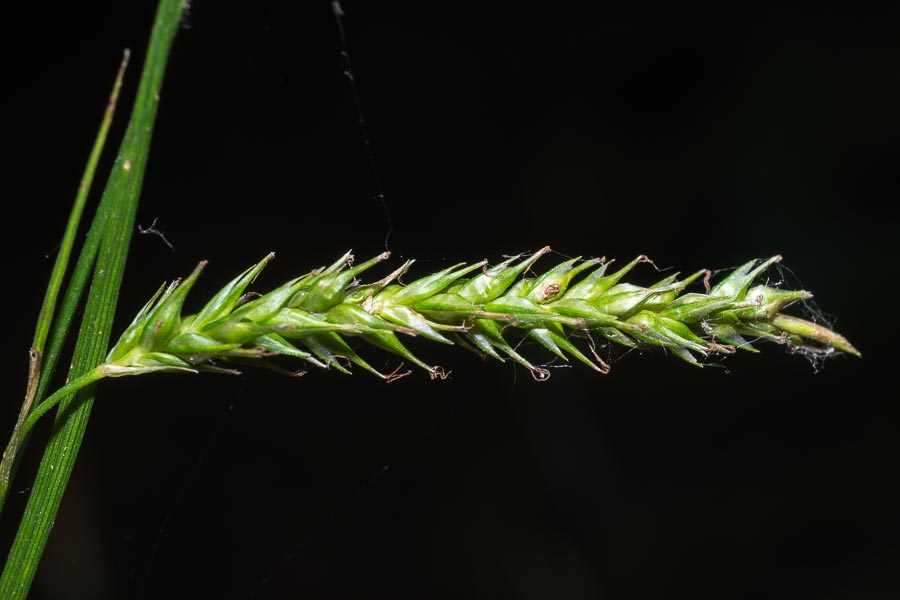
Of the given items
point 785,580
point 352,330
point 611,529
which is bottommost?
point 785,580

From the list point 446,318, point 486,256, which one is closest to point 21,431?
point 446,318

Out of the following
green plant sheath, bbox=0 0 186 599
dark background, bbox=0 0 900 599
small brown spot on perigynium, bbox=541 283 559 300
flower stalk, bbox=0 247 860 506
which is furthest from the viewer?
dark background, bbox=0 0 900 599

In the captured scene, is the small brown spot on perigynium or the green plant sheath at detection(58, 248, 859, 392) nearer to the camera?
the green plant sheath at detection(58, 248, 859, 392)

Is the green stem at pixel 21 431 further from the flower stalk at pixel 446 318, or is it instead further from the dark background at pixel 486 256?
the dark background at pixel 486 256

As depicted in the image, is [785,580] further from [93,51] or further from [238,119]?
[93,51]

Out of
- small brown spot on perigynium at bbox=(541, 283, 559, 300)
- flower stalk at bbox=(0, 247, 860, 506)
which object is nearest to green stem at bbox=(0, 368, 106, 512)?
flower stalk at bbox=(0, 247, 860, 506)

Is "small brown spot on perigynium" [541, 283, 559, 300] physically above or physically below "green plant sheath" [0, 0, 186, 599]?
below

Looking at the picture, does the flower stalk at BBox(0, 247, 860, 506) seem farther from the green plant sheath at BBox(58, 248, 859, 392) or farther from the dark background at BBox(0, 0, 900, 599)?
the dark background at BBox(0, 0, 900, 599)

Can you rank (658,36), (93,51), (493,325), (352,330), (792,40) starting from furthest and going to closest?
(658,36) → (792,40) → (93,51) → (493,325) → (352,330)

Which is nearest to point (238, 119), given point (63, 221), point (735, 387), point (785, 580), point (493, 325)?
point (63, 221)
